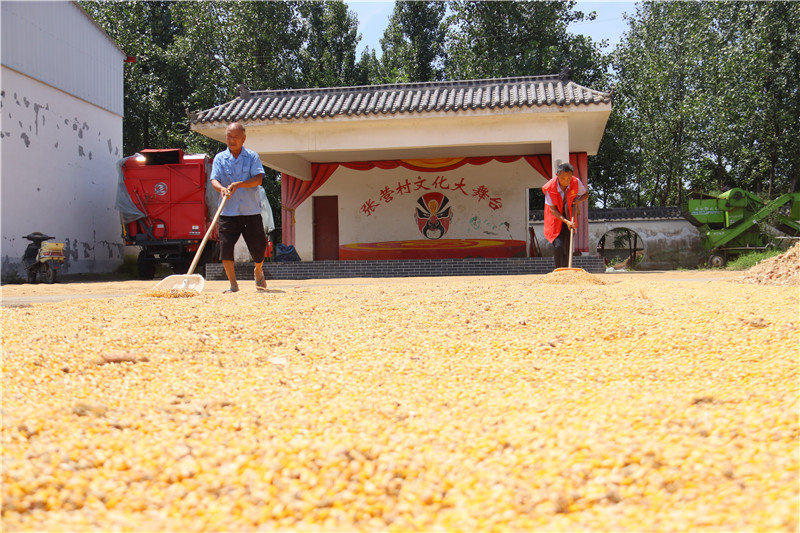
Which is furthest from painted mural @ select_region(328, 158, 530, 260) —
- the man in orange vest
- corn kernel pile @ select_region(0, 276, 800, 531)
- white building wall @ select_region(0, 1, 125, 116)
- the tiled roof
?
corn kernel pile @ select_region(0, 276, 800, 531)

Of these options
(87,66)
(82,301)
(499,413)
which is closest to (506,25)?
(87,66)

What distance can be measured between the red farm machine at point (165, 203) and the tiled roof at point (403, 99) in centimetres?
148

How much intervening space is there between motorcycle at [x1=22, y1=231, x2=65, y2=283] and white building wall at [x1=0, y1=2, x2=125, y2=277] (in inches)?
29.2

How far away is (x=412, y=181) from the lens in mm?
13578

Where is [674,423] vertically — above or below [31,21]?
below

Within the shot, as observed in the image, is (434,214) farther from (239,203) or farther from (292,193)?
(239,203)

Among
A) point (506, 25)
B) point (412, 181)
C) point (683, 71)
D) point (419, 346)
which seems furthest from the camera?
point (506, 25)

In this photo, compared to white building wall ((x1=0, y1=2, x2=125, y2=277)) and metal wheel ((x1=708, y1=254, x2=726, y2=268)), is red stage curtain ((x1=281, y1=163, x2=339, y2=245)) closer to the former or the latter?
white building wall ((x1=0, y1=2, x2=125, y2=277))

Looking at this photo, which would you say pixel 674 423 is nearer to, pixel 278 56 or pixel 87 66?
pixel 87 66

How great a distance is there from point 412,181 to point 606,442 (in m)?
12.4

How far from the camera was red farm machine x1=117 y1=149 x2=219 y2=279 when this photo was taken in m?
12.4

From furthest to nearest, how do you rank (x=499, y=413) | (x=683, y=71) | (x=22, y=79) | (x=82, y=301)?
(x=683, y=71)
(x=22, y=79)
(x=82, y=301)
(x=499, y=413)

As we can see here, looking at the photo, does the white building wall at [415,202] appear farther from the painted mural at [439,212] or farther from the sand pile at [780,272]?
the sand pile at [780,272]

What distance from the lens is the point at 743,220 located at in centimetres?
1392
